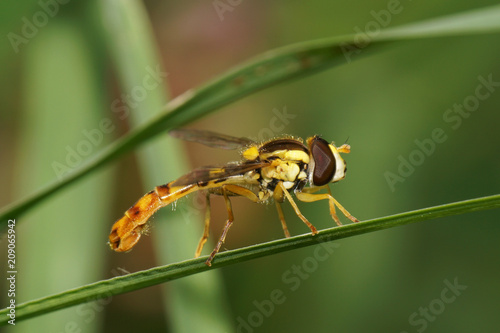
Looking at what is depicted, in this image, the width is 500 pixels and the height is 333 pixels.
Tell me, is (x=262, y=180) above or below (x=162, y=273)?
above

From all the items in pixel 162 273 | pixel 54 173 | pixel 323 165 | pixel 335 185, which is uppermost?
pixel 54 173

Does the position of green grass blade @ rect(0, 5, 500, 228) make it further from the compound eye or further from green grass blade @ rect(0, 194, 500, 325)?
the compound eye

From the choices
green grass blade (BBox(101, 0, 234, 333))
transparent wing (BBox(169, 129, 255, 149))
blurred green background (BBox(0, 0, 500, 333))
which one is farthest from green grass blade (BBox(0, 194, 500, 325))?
transparent wing (BBox(169, 129, 255, 149))

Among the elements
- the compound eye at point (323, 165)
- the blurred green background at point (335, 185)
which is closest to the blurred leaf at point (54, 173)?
the blurred green background at point (335, 185)

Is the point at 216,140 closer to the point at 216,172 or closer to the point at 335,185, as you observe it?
the point at 216,172

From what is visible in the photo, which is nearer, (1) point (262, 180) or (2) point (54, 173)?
(2) point (54, 173)

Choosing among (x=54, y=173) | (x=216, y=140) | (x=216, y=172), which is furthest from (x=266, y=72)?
(x=54, y=173)

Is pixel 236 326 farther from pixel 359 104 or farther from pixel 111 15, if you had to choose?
pixel 111 15
